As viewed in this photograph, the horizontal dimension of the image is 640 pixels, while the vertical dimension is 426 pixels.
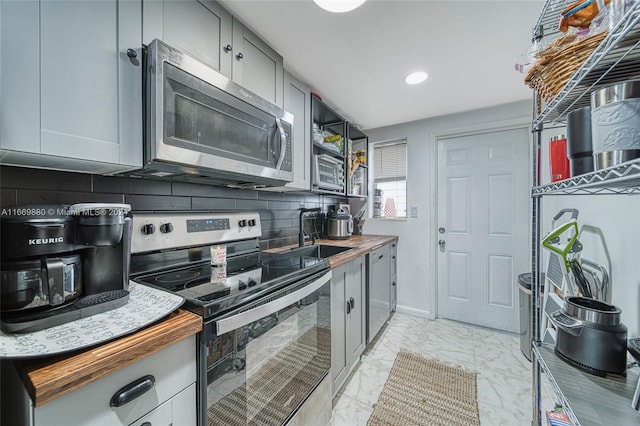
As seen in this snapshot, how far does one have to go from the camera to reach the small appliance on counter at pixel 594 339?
2.39ft

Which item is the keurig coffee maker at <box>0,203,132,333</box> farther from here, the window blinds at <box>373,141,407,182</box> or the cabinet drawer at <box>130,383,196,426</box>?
the window blinds at <box>373,141,407,182</box>

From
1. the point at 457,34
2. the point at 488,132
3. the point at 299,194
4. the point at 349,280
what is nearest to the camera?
the point at 457,34

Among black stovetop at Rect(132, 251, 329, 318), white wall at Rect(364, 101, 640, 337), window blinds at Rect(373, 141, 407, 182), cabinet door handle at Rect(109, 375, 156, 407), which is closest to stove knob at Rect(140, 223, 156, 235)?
black stovetop at Rect(132, 251, 329, 318)

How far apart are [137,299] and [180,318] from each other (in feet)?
0.69

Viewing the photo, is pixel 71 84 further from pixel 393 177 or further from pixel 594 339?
pixel 393 177

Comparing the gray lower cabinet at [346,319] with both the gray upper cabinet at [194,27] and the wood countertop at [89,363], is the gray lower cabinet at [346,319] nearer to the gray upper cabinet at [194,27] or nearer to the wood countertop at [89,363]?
the wood countertop at [89,363]

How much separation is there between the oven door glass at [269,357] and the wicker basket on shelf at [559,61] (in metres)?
1.19

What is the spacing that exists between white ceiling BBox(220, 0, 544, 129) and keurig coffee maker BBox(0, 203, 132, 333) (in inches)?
47.2

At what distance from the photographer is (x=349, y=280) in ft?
5.86

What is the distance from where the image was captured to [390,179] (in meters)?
3.16

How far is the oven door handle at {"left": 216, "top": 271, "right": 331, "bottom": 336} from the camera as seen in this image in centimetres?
79

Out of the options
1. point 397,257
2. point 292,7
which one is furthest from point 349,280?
point 292,7

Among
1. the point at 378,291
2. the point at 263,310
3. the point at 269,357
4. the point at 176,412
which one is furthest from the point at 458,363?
the point at 176,412

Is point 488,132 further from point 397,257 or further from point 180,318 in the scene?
point 180,318
